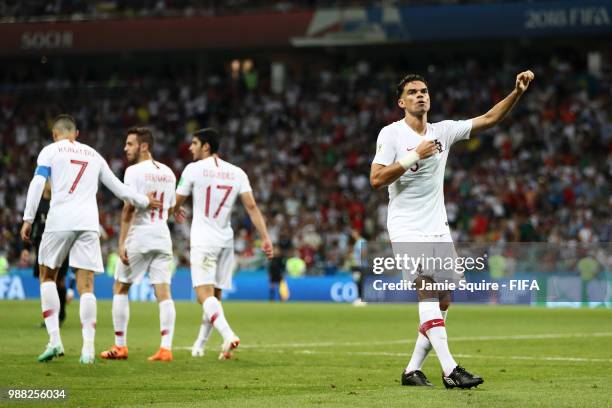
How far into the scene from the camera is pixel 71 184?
12.6 m

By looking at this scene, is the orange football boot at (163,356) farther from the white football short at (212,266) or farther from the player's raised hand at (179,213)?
the player's raised hand at (179,213)

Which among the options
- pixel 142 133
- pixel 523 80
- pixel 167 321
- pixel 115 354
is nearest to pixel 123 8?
pixel 142 133

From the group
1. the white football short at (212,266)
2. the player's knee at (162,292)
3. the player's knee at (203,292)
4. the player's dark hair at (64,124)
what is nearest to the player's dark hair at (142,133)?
the player's dark hair at (64,124)

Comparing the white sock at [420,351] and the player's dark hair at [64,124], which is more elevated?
the player's dark hair at [64,124]

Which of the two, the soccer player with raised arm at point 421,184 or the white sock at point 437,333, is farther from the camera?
the soccer player with raised arm at point 421,184

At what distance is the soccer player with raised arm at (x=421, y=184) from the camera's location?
9.71 metres

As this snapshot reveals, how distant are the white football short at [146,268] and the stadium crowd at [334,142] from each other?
66.3 ft

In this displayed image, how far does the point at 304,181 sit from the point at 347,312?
546 inches

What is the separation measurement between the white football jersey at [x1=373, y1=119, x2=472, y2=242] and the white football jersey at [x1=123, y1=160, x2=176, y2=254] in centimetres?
447

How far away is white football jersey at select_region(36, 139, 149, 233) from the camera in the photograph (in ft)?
41.2

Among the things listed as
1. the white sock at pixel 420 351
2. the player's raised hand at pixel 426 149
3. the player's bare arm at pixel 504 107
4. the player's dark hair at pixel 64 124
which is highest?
the player's dark hair at pixel 64 124

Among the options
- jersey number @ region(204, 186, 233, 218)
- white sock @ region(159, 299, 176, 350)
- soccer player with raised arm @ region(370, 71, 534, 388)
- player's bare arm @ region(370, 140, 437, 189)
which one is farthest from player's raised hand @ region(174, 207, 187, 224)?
player's bare arm @ region(370, 140, 437, 189)

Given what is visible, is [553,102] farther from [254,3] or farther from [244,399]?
[244,399]

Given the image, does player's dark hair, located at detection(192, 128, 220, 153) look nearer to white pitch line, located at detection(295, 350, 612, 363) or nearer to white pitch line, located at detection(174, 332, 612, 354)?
white pitch line, located at detection(295, 350, 612, 363)
